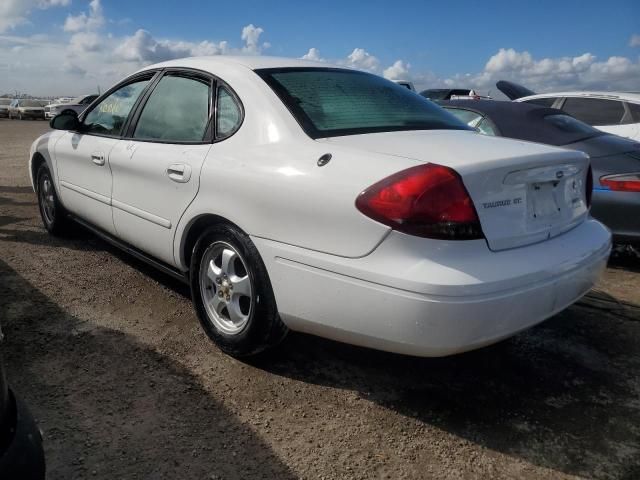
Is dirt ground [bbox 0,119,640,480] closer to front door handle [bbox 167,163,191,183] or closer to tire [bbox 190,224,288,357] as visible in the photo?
tire [bbox 190,224,288,357]

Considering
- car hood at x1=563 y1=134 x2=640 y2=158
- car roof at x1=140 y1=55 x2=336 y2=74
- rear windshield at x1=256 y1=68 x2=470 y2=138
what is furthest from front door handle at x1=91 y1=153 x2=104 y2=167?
car hood at x1=563 y1=134 x2=640 y2=158

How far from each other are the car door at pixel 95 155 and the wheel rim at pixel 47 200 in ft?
1.31

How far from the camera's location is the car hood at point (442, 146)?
7.09 ft

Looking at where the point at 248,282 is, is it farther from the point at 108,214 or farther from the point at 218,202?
the point at 108,214

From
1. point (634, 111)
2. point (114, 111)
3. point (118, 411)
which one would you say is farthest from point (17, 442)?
point (634, 111)

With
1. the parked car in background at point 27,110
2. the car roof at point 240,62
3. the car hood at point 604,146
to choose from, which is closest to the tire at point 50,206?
the car roof at point 240,62

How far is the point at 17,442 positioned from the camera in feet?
4.39

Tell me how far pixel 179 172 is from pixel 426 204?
146 cm

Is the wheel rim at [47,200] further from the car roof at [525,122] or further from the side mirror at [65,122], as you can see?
the car roof at [525,122]

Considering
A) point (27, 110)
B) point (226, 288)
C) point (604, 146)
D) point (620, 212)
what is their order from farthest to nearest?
point (27, 110), point (604, 146), point (620, 212), point (226, 288)

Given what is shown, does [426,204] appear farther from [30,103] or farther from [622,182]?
[30,103]

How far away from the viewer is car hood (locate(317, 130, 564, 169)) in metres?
2.16

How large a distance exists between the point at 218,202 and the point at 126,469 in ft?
4.02

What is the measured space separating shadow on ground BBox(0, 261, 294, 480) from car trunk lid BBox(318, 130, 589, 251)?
1274 millimetres
